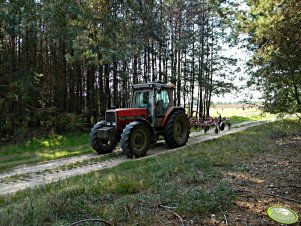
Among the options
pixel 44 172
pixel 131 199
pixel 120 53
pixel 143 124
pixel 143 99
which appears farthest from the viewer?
pixel 120 53

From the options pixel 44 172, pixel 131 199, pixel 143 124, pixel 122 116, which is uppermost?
pixel 122 116

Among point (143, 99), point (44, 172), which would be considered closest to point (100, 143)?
point (143, 99)

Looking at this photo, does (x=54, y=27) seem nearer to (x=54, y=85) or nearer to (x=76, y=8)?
(x=76, y=8)

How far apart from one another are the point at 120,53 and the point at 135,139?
6.19m

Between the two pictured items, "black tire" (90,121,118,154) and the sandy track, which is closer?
the sandy track

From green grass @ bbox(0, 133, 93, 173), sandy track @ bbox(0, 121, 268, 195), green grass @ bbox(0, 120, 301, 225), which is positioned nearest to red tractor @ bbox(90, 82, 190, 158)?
sandy track @ bbox(0, 121, 268, 195)

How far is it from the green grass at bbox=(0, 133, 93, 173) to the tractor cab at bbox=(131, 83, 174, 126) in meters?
2.61

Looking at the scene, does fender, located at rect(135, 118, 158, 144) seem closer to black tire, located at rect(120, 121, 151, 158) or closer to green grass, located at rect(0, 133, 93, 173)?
black tire, located at rect(120, 121, 151, 158)

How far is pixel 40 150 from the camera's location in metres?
10.7

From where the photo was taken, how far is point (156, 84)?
995 centimetres

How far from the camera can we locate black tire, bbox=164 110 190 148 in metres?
10.3

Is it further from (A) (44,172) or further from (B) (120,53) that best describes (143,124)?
(B) (120,53)

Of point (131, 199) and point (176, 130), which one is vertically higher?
point (176, 130)

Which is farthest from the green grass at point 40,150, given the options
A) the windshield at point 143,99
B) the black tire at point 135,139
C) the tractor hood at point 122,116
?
the windshield at point 143,99
